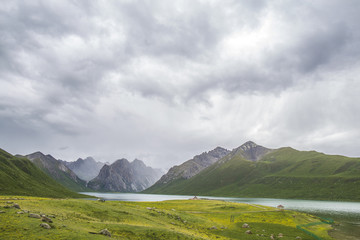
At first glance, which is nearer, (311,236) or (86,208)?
(86,208)

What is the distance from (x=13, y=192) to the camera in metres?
198

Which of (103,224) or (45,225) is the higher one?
(45,225)

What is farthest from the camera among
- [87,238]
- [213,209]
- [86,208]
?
[213,209]

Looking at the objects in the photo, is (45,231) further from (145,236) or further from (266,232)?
(266,232)

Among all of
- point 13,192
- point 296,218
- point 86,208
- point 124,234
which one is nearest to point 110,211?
point 86,208

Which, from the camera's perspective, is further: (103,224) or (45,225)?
(103,224)

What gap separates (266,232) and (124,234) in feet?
137

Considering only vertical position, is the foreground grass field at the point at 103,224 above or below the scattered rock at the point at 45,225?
below

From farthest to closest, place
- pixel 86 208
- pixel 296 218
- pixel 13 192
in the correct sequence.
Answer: pixel 13 192 < pixel 296 218 < pixel 86 208

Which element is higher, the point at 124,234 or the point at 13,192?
the point at 124,234

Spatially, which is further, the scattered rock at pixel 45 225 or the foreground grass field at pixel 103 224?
the scattered rock at pixel 45 225

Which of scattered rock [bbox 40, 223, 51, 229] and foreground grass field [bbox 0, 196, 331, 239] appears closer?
foreground grass field [bbox 0, 196, 331, 239]

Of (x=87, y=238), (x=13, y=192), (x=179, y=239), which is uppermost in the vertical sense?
(x=87, y=238)

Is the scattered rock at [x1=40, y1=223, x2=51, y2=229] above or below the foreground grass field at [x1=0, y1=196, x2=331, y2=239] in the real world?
above
